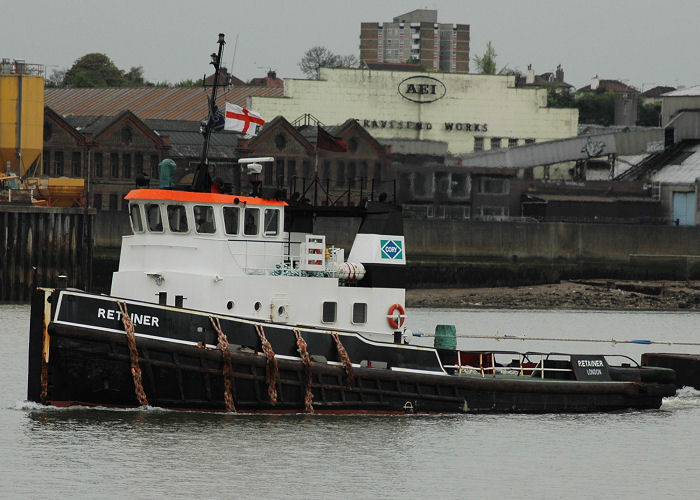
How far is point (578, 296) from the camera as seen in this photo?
63.8 meters

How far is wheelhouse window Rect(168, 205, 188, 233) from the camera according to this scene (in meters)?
24.4

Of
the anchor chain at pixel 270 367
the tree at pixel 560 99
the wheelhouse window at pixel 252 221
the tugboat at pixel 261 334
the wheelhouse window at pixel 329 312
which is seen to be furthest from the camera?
the tree at pixel 560 99

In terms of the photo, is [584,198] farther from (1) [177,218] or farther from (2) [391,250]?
(1) [177,218]

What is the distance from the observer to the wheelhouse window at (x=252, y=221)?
24.9 meters

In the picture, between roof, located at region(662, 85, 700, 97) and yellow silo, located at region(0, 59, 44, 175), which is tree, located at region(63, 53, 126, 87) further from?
yellow silo, located at region(0, 59, 44, 175)

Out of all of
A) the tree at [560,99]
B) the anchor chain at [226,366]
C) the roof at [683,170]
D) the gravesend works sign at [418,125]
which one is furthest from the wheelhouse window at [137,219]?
the tree at [560,99]

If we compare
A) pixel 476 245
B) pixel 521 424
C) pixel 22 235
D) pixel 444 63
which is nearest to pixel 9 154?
pixel 22 235

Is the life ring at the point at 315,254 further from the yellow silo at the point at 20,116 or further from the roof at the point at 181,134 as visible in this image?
the roof at the point at 181,134

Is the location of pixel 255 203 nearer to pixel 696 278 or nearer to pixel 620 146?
pixel 696 278

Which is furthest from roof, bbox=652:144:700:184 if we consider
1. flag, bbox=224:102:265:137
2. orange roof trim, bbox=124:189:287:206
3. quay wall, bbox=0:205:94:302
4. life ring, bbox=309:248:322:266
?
orange roof trim, bbox=124:189:287:206

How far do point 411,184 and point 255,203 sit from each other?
52407 millimetres

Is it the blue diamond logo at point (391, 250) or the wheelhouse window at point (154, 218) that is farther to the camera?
the blue diamond logo at point (391, 250)

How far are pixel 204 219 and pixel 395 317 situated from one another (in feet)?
13.0

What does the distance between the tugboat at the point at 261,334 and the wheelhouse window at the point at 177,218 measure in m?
0.02
